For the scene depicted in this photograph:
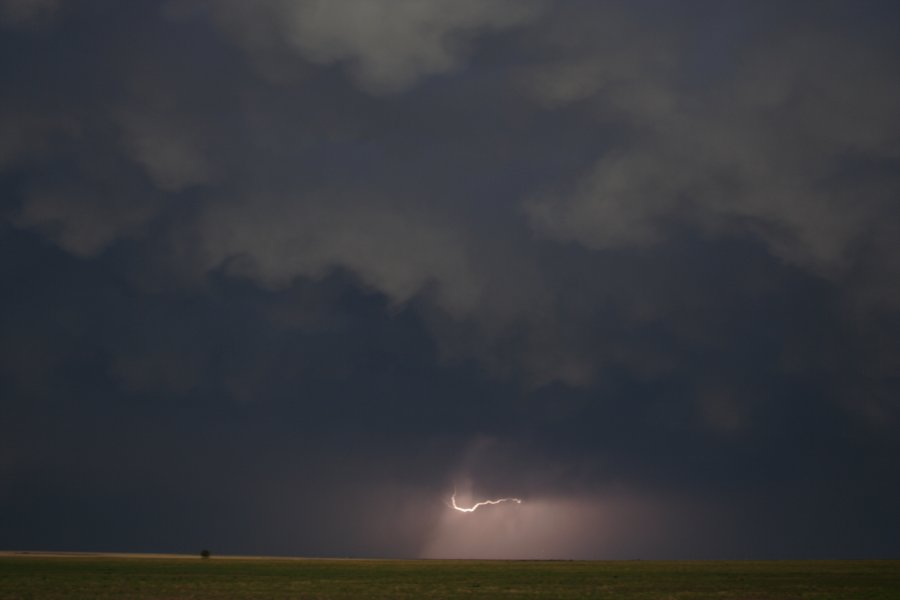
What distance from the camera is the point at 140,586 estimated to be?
225ft

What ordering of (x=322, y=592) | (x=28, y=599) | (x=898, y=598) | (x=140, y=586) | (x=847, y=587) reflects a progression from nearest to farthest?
1. (x=28, y=599)
2. (x=898, y=598)
3. (x=322, y=592)
4. (x=140, y=586)
5. (x=847, y=587)

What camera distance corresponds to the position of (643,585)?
7394 cm

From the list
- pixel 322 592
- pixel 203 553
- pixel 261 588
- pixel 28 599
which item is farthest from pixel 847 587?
pixel 203 553

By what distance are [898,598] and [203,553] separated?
532 feet

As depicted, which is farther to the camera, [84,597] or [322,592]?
[322,592]

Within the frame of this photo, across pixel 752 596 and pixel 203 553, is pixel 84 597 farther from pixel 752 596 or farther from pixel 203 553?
pixel 203 553

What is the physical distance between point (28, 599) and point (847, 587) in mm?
62337

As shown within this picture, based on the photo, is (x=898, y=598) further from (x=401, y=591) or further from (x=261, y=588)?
(x=261, y=588)

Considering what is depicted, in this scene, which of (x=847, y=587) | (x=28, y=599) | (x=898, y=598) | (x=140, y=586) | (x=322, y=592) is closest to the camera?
(x=28, y=599)

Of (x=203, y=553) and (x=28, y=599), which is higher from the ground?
(x=203, y=553)

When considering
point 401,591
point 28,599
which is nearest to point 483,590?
point 401,591

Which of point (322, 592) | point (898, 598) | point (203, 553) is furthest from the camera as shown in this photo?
point (203, 553)

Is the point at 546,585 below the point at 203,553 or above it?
below

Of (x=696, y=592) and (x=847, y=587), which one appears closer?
(x=696, y=592)
